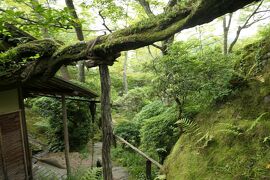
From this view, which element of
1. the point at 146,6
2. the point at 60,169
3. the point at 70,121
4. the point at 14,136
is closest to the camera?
the point at 14,136

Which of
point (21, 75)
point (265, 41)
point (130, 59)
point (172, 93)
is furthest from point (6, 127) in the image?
point (130, 59)

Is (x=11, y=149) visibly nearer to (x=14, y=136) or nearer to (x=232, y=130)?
(x=14, y=136)

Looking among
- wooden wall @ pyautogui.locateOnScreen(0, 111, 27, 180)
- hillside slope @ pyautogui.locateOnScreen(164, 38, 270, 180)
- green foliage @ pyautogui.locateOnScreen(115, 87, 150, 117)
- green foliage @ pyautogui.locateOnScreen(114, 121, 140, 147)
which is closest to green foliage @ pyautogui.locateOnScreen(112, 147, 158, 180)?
green foliage @ pyautogui.locateOnScreen(114, 121, 140, 147)

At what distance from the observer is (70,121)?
11.6 metres

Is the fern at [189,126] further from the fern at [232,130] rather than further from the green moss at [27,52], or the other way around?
the green moss at [27,52]

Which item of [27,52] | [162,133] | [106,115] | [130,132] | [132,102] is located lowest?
[130,132]

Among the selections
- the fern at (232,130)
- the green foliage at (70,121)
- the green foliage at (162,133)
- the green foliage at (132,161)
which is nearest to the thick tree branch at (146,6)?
the green foliage at (70,121)

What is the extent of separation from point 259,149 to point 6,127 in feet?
20.6

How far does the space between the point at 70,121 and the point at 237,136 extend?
28.3ft

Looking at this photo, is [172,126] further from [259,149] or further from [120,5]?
[120,5]

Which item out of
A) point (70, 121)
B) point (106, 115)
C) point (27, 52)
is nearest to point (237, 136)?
point (106, 115)

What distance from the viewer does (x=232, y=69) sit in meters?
5.81

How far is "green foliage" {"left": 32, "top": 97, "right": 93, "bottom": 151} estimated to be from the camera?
11.5 m

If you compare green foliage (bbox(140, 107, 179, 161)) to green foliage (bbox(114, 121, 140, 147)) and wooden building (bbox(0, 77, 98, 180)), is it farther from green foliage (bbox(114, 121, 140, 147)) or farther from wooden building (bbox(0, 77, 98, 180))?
green foliage (bbox(114, 121, 140, 147))
